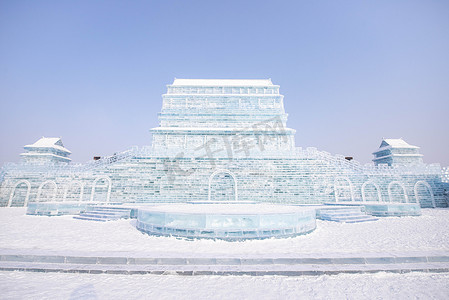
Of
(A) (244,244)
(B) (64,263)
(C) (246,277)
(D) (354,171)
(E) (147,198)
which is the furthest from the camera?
(D) (354,171)

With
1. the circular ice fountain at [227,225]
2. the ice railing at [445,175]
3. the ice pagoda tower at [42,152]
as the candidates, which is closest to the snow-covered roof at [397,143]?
the ice railing at [445,175]

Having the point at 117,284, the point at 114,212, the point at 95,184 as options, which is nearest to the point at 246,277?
the point at 117,284

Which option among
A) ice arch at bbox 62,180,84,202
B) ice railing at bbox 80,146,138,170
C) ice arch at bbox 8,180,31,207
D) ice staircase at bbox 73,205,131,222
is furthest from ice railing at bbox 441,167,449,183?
Result: ice arch at bbox 8,180,31,207

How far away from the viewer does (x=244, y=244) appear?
21.8 feet

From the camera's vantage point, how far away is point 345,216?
11.5 meters

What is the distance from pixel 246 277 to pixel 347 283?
212 centimetres

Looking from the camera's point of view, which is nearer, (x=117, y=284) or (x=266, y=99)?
(x=117, y=284)

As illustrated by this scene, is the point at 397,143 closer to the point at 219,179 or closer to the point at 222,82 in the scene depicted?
the point at 222,82

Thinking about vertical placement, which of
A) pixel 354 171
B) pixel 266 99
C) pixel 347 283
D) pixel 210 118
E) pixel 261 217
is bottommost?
pixel 347 283

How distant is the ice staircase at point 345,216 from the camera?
11.2m

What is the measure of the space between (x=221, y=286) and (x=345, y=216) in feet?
34.6

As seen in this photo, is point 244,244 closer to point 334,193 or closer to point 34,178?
point 334,193

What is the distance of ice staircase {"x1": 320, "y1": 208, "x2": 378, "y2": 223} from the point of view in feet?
36.9

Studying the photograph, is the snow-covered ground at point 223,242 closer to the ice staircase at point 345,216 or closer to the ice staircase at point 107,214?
the ice staircase at point 345,216
